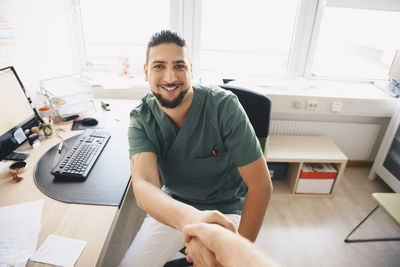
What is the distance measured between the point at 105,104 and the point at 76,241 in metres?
1.20

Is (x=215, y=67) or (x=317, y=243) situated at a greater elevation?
(x=215, y=67)

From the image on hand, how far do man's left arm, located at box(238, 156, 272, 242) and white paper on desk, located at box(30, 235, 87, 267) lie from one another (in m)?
0.65

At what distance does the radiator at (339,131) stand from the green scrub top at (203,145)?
126cm

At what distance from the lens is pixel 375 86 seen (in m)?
2.50

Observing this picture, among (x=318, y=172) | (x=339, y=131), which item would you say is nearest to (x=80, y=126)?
(x=318, y=172)

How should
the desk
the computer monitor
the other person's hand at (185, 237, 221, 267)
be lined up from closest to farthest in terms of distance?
the other person's hand at (185, 237, 221, 267) < the desk < the computer monitor

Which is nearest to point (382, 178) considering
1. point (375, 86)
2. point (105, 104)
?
point (375, 86)

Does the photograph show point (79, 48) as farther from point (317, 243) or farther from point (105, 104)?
point (317, 243)

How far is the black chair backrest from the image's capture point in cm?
134

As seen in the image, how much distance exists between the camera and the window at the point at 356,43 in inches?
89.1

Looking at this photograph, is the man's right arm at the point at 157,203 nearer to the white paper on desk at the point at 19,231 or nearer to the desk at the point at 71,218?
the desk at the point at 71,218

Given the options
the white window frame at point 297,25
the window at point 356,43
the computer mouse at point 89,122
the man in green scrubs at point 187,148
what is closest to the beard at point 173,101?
the man in green scrubs at point 187,148

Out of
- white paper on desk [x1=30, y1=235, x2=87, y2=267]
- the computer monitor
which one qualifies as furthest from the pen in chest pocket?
the computer monitor

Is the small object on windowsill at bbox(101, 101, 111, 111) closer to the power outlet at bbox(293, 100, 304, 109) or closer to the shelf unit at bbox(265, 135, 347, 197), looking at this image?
the shelf unit at bbox(265, 135, 347, 197)
